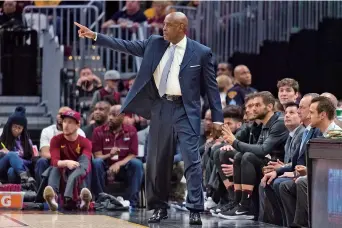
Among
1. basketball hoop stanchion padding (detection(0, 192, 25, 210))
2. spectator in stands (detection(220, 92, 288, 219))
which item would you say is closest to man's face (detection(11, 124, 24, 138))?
basketball hoop stanchion padding (detection(0, 192, 25, 210))

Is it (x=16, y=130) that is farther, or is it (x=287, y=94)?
(x=16, y=130)

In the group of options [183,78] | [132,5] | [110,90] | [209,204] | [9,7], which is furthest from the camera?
[132,5]

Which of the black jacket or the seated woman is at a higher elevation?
the black jacket

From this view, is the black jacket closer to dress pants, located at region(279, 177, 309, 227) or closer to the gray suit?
the gray suit

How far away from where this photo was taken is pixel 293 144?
1038 cm

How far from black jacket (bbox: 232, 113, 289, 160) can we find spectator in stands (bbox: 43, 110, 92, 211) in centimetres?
270

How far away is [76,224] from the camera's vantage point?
982 centimetres

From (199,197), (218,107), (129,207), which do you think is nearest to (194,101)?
(218,107)

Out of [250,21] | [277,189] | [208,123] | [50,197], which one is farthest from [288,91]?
[250,21]

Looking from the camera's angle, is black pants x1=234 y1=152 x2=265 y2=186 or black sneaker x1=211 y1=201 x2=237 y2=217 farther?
black sneaker x1=211 y1=201 x2=237 y2=217

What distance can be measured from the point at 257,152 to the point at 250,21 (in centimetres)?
739

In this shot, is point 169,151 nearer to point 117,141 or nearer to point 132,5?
point 117,141

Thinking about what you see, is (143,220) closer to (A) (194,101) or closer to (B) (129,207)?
(A) (194,101)

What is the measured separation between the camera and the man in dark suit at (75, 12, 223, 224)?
984 centimetres
